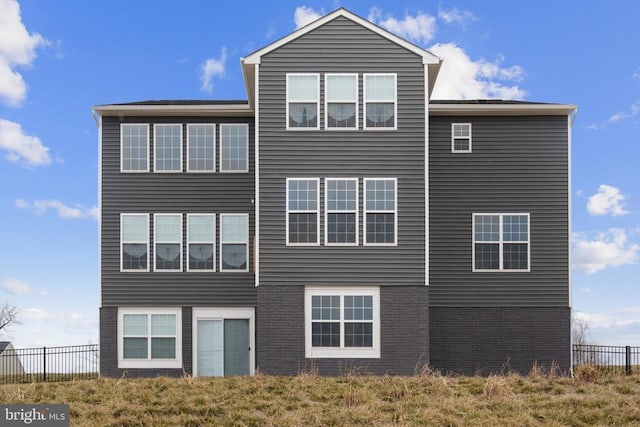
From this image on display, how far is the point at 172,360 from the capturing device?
21.0 m

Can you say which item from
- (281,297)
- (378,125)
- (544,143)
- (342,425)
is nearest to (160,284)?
(281,297)

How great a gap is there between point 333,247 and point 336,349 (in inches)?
115

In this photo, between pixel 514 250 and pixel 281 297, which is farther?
pixel 514 250

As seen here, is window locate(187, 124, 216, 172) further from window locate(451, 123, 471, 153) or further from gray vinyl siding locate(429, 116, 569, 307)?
window locate(451, 123, 471, 153)

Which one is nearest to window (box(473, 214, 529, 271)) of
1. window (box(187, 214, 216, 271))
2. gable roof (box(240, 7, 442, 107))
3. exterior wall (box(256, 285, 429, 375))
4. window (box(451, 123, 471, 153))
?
window (box(451, 123, 471, 153))

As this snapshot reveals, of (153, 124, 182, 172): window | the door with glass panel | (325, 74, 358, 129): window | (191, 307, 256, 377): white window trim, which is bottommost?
the door with glass panel

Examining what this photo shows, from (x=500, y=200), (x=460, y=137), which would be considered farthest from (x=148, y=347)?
(x=500, y=200)

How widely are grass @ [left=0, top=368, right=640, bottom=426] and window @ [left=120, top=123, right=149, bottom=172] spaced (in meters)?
7.63

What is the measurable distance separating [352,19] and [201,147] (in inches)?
256

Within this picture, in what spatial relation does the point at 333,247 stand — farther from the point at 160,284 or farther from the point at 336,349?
the point at 160,284

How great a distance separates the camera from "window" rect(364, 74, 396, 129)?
19156 mm

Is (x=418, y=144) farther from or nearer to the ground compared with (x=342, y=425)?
farther from the ground

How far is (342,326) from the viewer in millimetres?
18766

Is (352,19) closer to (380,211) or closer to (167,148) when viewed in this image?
(380,211)
